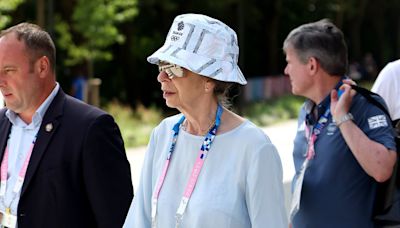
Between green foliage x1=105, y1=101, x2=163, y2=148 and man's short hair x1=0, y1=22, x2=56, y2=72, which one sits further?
green foliage x1=105, y1=101, x2=163, y2=148

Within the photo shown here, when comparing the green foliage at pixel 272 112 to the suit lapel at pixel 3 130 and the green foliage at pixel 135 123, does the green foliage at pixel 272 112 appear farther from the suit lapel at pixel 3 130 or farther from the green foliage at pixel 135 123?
the suit lapel at pixel 3 130

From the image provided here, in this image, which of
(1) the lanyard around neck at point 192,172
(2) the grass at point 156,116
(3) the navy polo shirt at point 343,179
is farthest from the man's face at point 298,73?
(2) the grass at point 156,116

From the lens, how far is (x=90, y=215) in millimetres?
3980

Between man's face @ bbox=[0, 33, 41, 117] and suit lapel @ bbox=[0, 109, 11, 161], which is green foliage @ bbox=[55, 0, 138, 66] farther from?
man's face @ bbox=[0, 33, 41, 117]

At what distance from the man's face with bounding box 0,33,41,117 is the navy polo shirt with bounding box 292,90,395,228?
1529 mm

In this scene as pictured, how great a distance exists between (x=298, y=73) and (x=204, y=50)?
3.58 ft

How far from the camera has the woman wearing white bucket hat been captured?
3.15 metres

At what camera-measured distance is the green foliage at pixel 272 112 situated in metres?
21.7

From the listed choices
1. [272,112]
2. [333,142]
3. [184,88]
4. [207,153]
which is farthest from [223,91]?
[272,112]

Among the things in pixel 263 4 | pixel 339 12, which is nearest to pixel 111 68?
pixel 263 4

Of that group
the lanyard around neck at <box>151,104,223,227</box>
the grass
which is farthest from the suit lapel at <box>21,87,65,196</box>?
the grass

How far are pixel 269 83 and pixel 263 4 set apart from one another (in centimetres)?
906

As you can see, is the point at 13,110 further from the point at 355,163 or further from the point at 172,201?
the point at 355,163

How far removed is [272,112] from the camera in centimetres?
2328
